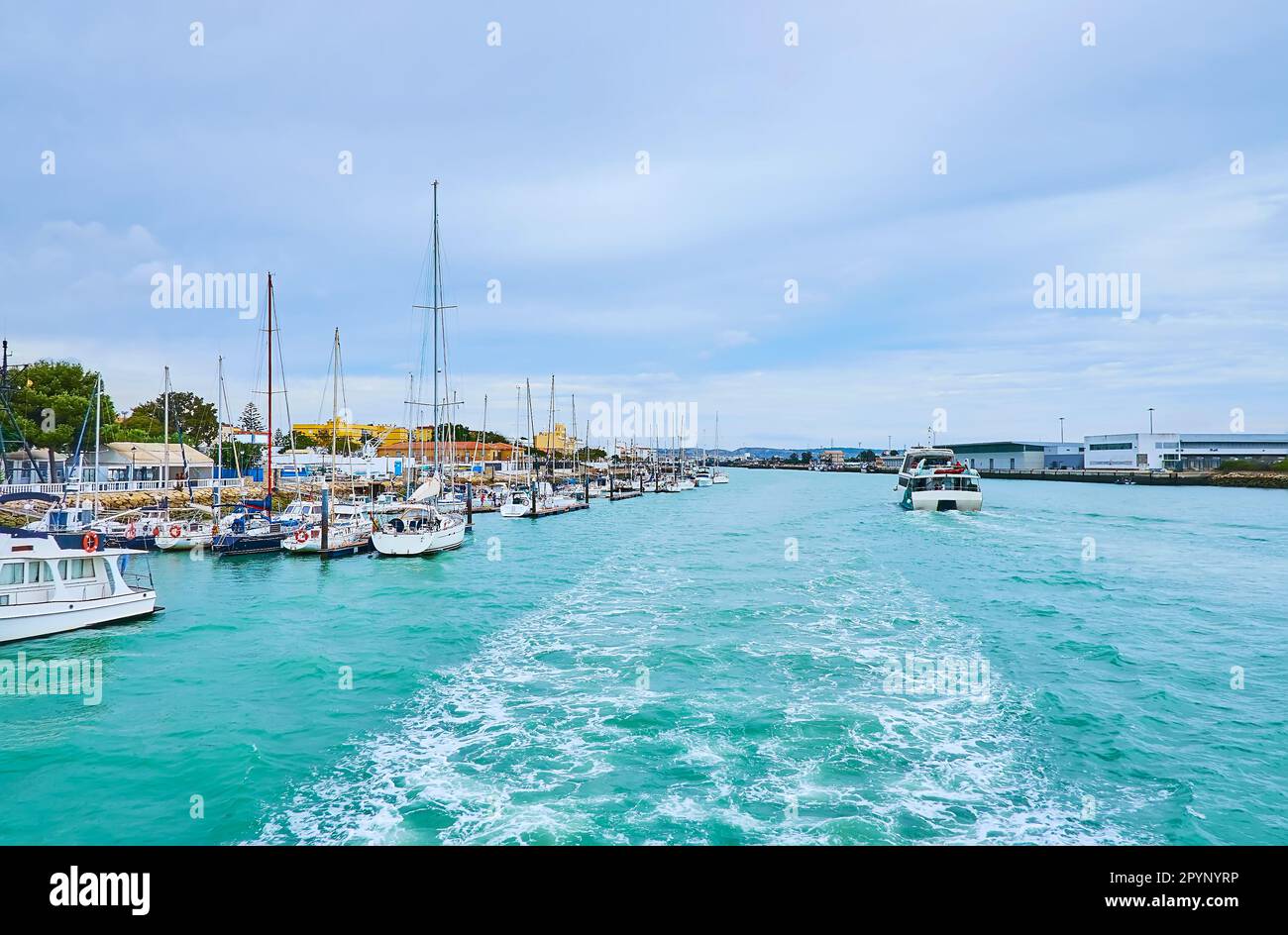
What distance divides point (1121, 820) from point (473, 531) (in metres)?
49.5

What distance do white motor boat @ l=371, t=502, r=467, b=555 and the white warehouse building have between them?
5998 inches

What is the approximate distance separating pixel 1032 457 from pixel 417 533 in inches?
6645

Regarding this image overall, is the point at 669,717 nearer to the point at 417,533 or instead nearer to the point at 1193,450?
the point at 417,533

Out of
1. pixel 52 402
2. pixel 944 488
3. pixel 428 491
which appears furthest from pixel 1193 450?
pixel 52 402

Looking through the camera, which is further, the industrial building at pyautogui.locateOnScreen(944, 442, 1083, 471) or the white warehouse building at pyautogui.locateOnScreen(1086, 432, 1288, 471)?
the industrial building at pyautogui.locateOnScreen(944, 442, 1083, 471)

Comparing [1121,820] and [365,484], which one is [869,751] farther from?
[365,484]

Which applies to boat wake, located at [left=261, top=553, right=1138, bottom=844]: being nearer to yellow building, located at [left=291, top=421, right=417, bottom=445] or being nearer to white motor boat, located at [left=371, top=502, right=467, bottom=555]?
white motor boat, located at [left=371, top=502, right=467, bottom=555]

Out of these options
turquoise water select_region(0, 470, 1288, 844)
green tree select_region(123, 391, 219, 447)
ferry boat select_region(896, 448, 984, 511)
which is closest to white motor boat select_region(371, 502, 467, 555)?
turquoise water select_region(0, 470, 1288, 844)

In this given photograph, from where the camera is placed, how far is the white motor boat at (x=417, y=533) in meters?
38.7

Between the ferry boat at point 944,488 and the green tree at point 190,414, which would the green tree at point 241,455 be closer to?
the green tree at point 190,414

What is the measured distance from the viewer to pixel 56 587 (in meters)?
22.0

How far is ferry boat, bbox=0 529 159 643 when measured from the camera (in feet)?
68.8

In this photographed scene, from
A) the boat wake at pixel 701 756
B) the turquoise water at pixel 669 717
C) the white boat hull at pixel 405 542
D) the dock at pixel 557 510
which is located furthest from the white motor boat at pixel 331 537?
the boat wake at pixel 701 756
